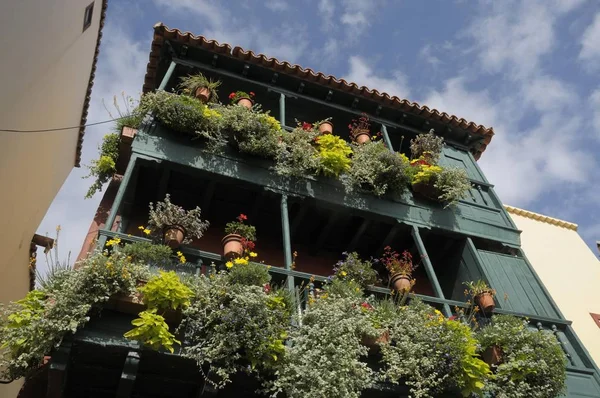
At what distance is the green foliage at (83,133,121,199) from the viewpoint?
9.30m

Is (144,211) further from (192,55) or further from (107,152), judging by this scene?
(192,55)

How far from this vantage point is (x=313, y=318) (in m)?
6.79

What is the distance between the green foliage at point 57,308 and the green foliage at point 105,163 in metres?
3.13

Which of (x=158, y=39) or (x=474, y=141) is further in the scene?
(x=474, y=141)

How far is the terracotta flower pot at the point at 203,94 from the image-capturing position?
9945mm

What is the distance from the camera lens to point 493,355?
7.48 meters

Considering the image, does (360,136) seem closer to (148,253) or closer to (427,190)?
(427,190)

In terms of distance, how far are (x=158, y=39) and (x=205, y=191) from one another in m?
3.43

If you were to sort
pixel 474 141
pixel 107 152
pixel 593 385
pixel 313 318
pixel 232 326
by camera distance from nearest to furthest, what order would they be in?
pixel 232 326
pixel 313 318
pixel 593 385
pixel 107 152
pixel 474 141

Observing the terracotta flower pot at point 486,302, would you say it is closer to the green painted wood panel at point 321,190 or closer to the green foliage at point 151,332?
the green painted wood panel at point 321,190

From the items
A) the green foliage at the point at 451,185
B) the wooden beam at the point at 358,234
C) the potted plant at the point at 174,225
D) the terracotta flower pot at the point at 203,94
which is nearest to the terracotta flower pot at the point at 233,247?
the potted plant at the point at 174,225

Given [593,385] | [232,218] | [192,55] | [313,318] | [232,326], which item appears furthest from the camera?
[192,55]

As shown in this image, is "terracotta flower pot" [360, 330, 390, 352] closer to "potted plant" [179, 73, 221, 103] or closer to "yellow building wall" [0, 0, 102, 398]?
"potted plant" [179, 73, 221, 103]

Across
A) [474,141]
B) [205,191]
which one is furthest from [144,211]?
[474,141]
